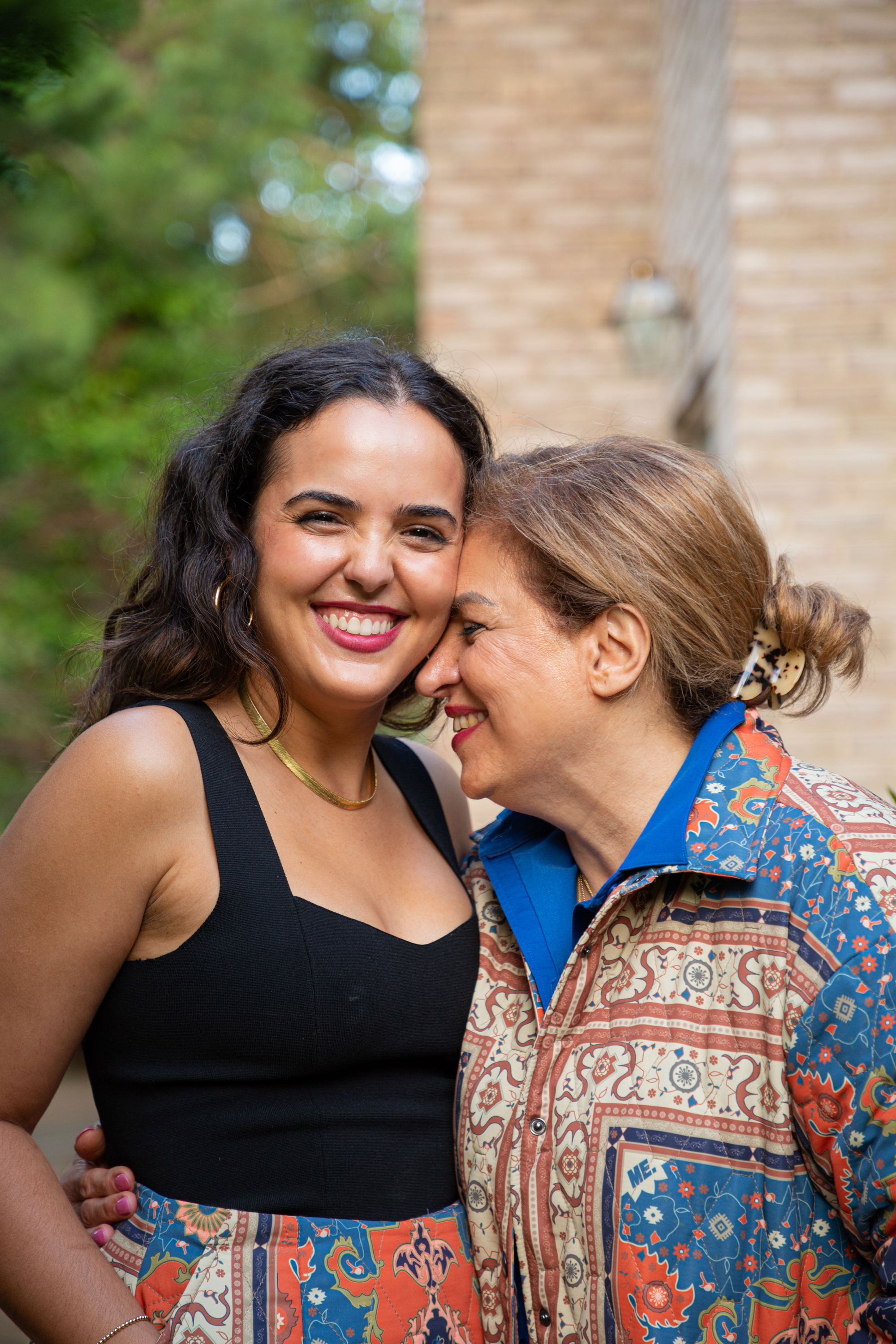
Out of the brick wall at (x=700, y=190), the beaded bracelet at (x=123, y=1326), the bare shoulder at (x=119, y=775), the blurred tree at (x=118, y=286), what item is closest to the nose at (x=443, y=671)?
the bare shoulder at (x=119, y=775)

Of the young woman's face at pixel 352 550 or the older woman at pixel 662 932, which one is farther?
the young woman's face at pixel 352 550

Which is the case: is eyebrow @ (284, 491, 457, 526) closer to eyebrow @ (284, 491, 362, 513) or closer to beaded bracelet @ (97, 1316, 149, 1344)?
eyebrow @ (284, 491, 362, 513)

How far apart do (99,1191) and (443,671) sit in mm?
1043

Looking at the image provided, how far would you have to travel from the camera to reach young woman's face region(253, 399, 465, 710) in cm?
205

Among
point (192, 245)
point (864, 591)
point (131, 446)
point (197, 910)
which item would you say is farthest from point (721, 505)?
point (192, 245)

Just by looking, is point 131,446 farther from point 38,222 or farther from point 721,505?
point 721,505

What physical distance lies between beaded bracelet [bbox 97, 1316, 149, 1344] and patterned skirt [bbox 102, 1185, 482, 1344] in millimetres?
31

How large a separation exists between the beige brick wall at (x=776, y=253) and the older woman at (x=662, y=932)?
172 cm

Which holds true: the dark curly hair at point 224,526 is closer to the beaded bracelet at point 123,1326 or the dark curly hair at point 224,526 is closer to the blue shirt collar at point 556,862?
the blue shirt collar at point 556,862

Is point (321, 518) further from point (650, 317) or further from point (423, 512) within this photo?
point (650, 317)

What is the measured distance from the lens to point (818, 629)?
204 cm

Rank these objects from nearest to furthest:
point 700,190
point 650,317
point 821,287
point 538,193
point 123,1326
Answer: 1. point 123,1326
2. point 821,287
3. point 700,190
4. point 650,317
5. point 538,193

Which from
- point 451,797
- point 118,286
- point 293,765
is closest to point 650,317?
point 451,797

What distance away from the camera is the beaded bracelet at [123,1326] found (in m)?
1.70
